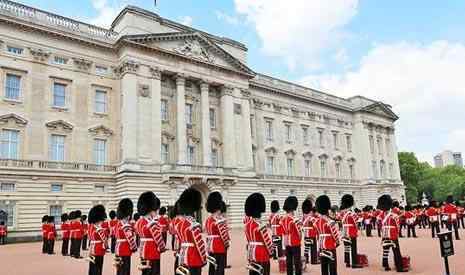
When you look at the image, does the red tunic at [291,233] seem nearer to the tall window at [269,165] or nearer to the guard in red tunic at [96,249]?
the guard in red tunic at [96,249]

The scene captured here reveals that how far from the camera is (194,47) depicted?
37.9 metres

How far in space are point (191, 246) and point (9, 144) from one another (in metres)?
25.6

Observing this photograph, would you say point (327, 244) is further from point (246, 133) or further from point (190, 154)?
point (246, 133)

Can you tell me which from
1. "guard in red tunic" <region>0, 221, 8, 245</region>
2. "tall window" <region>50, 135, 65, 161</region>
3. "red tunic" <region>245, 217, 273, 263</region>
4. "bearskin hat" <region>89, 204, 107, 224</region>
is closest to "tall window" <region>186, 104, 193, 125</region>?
"tall window" <region>50, 135, 65, 161</region>

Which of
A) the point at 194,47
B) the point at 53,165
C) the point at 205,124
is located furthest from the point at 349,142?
the point at 53,165

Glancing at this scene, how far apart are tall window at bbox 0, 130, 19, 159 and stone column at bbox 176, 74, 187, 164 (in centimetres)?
1230

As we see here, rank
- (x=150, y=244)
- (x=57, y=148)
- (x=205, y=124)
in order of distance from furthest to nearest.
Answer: (x=205, y=124) → (x=57, y=148) → (x=150, y=244)

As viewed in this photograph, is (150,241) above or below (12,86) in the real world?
below

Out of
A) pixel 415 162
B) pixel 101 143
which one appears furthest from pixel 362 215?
pixel 415 162

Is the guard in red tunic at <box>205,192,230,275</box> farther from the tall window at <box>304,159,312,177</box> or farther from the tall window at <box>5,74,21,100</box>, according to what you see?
the tall window at <box>304,159,312,177</box>

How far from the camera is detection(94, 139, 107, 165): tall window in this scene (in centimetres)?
→ 3263

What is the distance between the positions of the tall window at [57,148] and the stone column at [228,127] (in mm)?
14187

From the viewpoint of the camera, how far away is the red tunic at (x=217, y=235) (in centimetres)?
938

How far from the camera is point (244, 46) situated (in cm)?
4388
